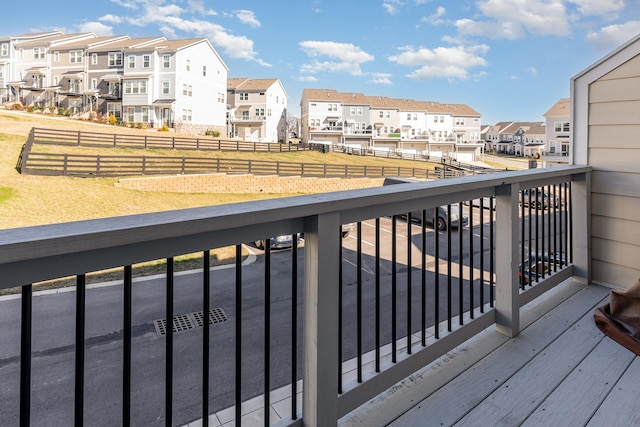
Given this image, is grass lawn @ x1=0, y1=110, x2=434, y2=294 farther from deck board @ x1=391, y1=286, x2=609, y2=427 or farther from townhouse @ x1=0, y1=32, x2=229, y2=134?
townhouse @ x1=0, y1=32, x2=229, y2=134

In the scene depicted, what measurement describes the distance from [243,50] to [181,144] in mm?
30554

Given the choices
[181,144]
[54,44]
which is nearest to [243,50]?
[54,44]

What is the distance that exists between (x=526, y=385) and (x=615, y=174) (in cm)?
174

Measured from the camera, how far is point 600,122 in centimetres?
254

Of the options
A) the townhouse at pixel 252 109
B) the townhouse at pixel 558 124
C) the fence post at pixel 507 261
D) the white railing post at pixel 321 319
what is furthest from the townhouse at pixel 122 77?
the white railing post at pixel 321 319

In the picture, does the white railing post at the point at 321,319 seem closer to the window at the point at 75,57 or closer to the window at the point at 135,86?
the window at the point at 135,86

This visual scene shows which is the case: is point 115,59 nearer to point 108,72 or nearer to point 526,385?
point 108,72

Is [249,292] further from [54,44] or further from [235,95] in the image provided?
[54,44]

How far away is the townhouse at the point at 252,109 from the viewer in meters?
32.7

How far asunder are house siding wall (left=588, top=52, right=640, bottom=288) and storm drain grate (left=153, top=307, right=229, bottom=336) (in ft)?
12.7

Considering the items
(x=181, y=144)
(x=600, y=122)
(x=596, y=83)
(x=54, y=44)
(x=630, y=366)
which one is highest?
(x=54, y=44)

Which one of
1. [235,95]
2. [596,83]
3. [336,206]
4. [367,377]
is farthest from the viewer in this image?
[235,95]

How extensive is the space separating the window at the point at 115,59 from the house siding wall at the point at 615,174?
31.7m

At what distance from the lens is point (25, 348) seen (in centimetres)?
69
